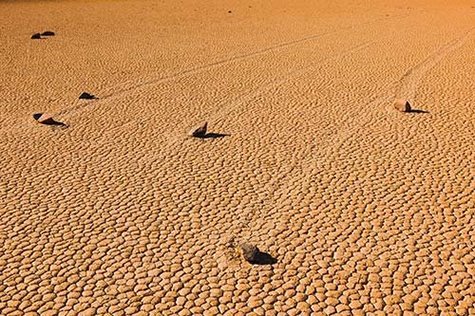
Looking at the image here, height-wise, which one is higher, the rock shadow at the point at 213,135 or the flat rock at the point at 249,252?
the flat rock at the point at 249,252

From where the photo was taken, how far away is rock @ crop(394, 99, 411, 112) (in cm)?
826

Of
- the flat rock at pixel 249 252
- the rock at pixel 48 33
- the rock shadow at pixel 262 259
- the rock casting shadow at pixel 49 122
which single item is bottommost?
the rock at pixel 48 33

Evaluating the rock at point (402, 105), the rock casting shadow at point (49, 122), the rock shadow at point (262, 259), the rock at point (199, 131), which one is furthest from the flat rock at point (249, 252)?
the rock at point (402, 105)

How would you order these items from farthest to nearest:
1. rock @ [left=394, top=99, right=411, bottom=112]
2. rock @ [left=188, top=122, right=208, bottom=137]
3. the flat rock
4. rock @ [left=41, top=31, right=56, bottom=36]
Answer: rock @ [left=41, top=31, right=56, bottom=36] < rock @ [left=394, top=99, right=411, bottom=112] < rock @ [left=188, top=122, right=208, bottom=137] < the flat rock

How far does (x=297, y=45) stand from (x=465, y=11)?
838 centimetres

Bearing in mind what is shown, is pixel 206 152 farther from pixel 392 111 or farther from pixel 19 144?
pixel 392 111

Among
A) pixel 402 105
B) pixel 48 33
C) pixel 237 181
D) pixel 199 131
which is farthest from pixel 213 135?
pixel 48 33

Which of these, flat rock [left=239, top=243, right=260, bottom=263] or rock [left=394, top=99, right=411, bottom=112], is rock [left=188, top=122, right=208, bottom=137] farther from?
flat rock [left=239, top=243, right=260, bottom=263]

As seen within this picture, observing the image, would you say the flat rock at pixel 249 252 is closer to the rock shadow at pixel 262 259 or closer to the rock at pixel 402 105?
the rock shadow at pixel 262 259

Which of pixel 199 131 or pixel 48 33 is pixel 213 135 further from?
pixel 48 33

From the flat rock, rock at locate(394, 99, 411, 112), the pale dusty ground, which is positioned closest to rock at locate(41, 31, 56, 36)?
the pale dusty ground

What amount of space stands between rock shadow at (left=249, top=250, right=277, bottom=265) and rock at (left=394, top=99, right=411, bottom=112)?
4264 millimetres

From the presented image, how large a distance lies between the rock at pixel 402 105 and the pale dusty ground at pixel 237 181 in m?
0.12

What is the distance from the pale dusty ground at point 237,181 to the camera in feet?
14.0
